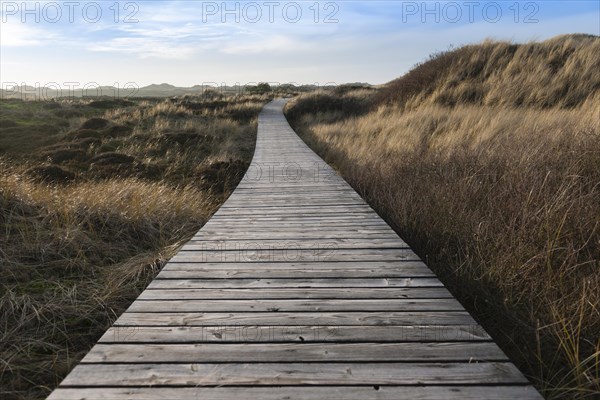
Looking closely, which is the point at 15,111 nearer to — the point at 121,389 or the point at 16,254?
the point at 16,254

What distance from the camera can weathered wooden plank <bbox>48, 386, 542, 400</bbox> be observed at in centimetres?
174

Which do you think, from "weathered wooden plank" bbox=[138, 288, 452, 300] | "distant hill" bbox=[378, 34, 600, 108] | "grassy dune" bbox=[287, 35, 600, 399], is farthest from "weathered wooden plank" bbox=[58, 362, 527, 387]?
"distant hill" bbox=[378, 34, 600, 108]

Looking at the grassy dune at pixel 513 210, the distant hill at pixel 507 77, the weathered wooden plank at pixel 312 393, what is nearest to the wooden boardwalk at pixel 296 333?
the weathered wooden plank at pixel 312 393

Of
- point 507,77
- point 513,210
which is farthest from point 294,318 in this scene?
point 507,77

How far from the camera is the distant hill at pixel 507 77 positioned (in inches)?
484

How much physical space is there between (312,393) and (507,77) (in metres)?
15.2

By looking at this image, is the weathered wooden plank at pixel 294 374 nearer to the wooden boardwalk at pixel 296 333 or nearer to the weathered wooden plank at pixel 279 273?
the wooden boardwalk at pixel 296 333

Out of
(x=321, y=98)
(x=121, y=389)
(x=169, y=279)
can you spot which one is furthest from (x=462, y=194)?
(x=321, y=98)

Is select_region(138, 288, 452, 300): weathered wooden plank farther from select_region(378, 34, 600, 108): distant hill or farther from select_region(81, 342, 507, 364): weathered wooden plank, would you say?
select_region(378, 34, 600, 108): distant hill

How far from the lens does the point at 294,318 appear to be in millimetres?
2398

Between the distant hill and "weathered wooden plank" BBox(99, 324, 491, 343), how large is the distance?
1097 cm

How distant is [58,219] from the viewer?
16.0 feet

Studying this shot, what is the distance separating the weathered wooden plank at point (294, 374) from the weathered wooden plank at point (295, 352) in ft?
0.14

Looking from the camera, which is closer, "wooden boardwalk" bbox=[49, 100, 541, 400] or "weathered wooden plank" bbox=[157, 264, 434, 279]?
"wooden boardwalk" bbox=[49, 100, 541, 400]
